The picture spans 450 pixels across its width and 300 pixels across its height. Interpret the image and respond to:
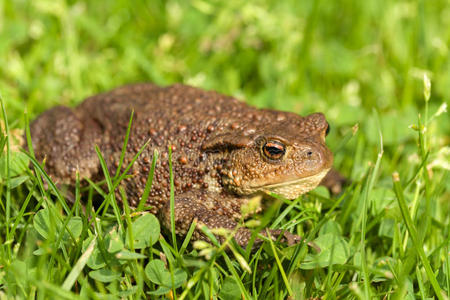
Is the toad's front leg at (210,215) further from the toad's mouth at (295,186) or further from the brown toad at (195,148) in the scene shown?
the toad's mouth at (295,186)

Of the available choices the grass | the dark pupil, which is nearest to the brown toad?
the dark pupil

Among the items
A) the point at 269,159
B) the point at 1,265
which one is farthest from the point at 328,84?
the point at 1,265

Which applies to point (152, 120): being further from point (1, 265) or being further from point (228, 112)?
point (1, 265)

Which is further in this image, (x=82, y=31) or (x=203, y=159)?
(x=82, y=31)

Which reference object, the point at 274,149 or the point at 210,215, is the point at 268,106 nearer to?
the point at 274,149

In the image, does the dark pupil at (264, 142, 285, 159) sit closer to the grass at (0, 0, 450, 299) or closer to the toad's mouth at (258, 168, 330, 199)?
the toad's mouth at (258, 168, 330, 199)

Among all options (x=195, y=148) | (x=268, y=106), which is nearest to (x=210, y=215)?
(x=195, y=148)
